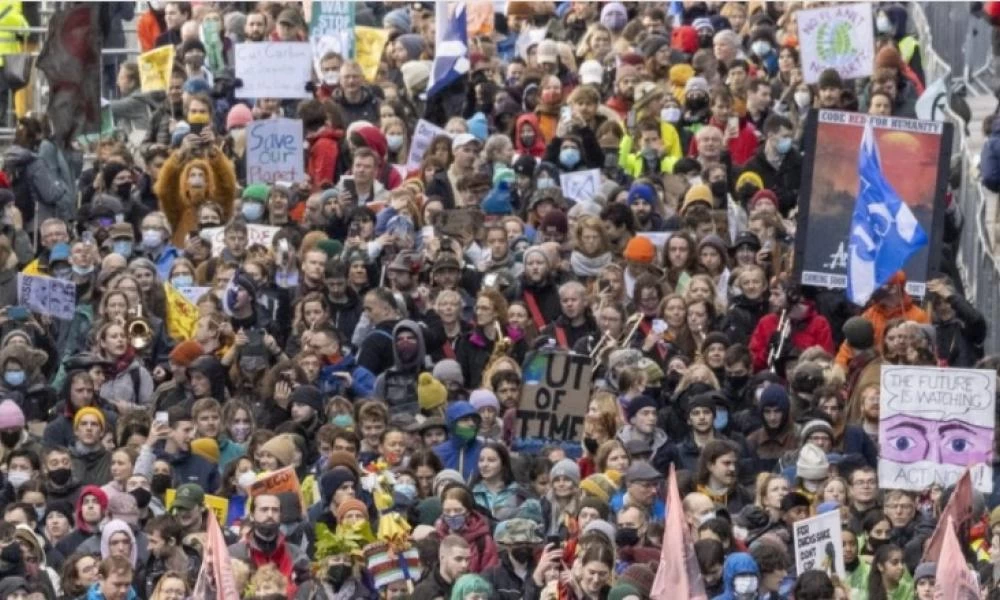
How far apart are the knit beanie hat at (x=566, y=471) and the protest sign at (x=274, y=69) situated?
8.66 m

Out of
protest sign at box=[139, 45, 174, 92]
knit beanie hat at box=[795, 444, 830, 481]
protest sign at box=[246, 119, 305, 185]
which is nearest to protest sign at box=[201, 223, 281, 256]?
protest sign at box=[246, 119, 305, 185]

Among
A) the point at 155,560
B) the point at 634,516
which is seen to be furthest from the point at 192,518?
the point at 634,516

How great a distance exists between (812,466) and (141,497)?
389 centimetres

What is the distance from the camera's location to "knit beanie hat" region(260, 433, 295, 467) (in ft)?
96.9

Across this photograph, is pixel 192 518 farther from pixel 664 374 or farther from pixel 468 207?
pixel 468 207

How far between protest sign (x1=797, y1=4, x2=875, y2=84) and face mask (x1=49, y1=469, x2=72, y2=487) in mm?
8873

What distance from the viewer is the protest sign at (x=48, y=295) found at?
3269 cm

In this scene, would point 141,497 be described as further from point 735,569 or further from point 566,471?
point 735,569

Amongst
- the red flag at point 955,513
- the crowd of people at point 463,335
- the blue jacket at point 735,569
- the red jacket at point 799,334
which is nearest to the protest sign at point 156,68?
the crowd of people at point 463,335

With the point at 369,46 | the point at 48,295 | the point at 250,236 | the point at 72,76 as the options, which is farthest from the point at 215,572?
the point at 369,46

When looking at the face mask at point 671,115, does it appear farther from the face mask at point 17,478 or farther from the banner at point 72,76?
the face mask at point 17,478

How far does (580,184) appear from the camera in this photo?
1373 inches

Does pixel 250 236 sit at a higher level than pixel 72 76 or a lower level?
lower

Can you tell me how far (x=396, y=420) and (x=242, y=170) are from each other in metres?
6.05
